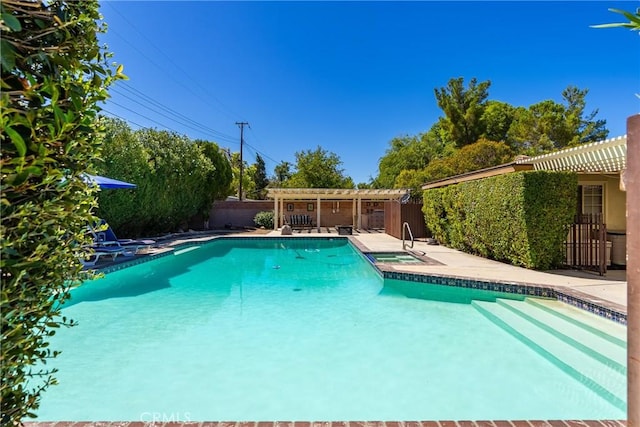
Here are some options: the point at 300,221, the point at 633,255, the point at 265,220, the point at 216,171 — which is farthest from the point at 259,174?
the point at 633,255

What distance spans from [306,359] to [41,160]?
430cm

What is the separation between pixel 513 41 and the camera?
605 inches

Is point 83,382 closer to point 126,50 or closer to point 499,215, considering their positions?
point 499,215

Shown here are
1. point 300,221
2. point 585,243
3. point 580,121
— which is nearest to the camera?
point 585,243

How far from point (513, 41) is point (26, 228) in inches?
755

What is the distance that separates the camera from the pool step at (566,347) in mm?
3779

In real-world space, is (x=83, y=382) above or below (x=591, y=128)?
below

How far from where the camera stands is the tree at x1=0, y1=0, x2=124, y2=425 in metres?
1.28

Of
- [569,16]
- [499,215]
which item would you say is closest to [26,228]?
[499,215]

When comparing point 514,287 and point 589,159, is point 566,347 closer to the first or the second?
point 514,287

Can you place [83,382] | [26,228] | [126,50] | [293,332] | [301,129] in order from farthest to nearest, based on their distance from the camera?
[301,129] < [126,50] < [293,332] < [83,382] < [26,228]

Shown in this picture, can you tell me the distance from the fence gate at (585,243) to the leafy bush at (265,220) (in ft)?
62.8

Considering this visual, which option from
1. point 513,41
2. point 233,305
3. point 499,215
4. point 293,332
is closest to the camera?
point 293,332

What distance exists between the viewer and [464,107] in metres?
29.5
